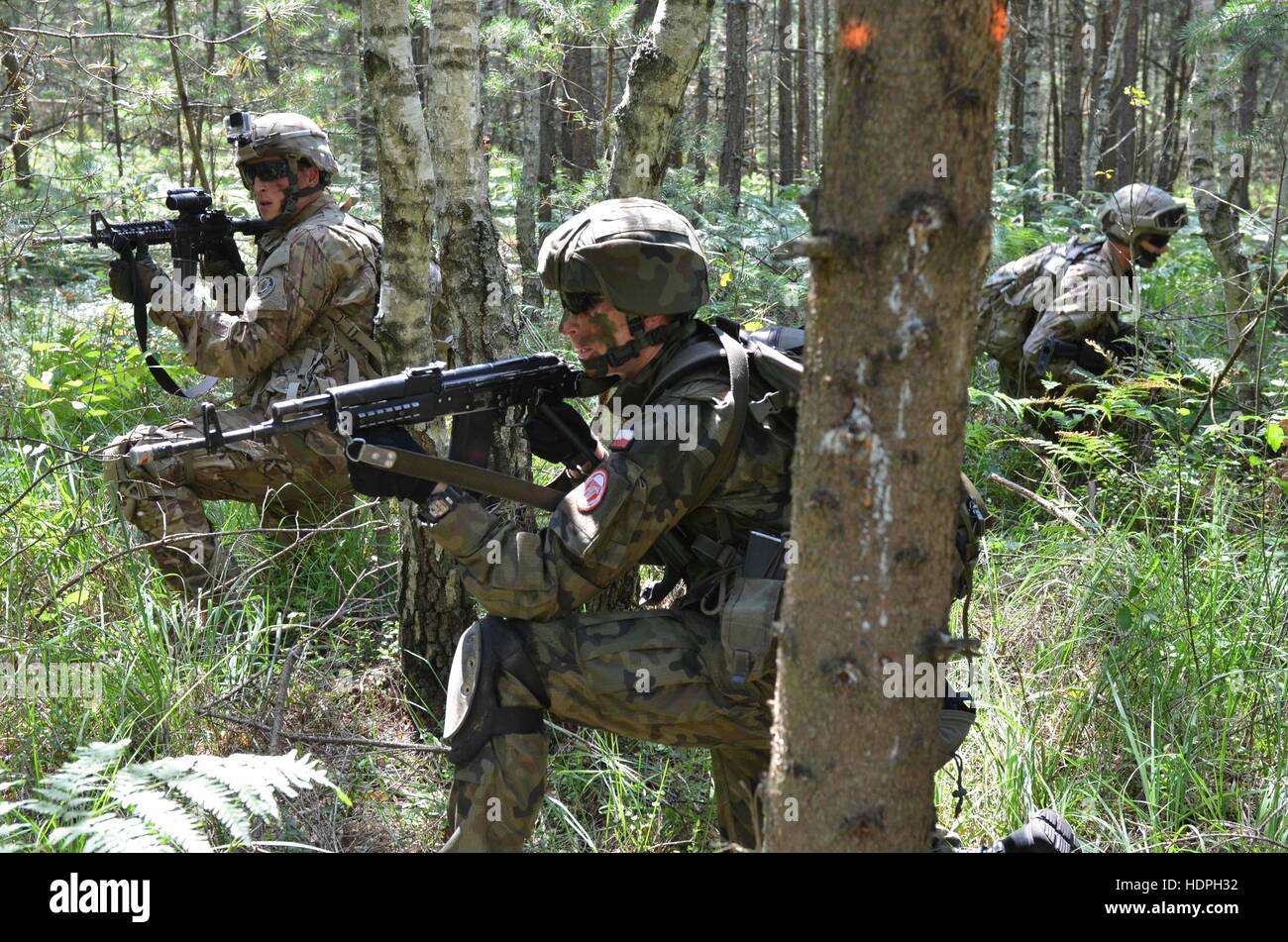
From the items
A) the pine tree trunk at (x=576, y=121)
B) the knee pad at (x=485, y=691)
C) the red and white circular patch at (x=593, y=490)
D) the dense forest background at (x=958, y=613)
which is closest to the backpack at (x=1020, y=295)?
the dense forest background at (x=958, y=613)

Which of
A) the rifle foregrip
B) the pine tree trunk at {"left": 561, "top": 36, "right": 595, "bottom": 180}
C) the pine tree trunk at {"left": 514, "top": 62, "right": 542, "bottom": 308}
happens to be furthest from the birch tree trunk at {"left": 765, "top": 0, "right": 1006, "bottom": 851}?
the pine tree trunk at {"left": 561, "top": 36, "right": 595, "bottom": 180}

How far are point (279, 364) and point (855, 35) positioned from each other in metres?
3.89

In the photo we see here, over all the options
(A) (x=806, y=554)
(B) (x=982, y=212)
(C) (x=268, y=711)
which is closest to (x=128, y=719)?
(C) (x=268, y=711)

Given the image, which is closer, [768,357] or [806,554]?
[806,554]

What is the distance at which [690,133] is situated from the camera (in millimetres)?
10539

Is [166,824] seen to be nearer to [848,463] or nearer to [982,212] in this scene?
[848,463]

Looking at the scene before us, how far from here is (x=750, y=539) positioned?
9.72ft

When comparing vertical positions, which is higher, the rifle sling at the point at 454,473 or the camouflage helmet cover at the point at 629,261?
the camouflage helmet cover at the point at 629,261

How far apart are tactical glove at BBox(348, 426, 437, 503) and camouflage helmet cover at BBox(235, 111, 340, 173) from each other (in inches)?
94.8

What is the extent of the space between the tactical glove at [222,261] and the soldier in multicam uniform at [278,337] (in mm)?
245

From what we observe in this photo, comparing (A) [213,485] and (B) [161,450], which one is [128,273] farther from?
(B) [161,450]

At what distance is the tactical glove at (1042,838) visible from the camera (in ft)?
8.93

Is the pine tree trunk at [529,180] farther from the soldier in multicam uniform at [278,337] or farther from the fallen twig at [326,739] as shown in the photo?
the fallen twig at [326,739]

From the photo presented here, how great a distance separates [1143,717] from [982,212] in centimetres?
244
